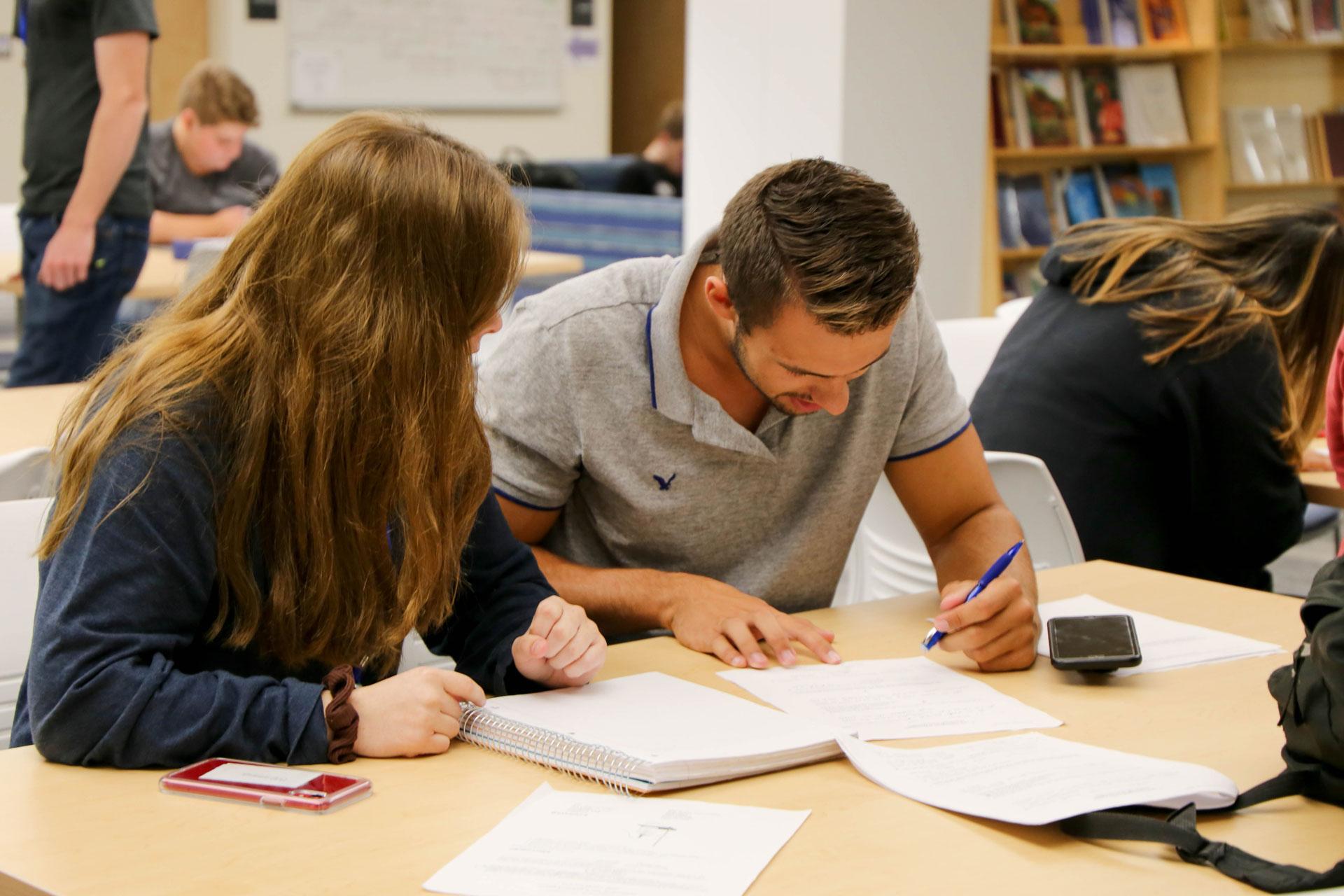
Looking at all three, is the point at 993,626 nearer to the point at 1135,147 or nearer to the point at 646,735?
the point at 646,735

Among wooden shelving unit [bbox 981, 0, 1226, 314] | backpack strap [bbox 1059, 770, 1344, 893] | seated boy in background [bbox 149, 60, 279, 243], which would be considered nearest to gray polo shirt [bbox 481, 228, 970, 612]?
backpack strap [bbox 1059, 770, 1344, 893]

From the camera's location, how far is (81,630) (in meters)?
1.19

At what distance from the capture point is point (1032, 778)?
1.22m

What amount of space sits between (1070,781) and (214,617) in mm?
769

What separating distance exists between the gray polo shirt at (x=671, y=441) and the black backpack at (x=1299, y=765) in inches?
28.0

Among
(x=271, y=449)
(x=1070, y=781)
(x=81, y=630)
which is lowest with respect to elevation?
(x=1070, y=781)

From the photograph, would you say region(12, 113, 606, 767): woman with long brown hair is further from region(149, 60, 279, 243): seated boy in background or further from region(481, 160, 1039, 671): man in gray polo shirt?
region(149, 60, 279, 243): seated boy in background

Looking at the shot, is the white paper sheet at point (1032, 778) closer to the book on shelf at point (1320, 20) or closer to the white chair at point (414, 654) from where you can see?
the white chair at point (414, 654)

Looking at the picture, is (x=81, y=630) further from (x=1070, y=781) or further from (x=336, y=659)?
(x=1070, y=781)

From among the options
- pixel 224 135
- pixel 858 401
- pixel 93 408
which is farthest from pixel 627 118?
pixel 93 408

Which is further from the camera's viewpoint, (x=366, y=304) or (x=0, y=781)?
(x=366, y=304)

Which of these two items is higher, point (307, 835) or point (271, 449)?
point (271, 449)

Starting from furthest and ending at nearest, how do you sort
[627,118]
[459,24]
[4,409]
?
[627,118] < [459,24] < [4,409]

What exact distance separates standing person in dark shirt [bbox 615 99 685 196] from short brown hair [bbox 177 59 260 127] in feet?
7.68
